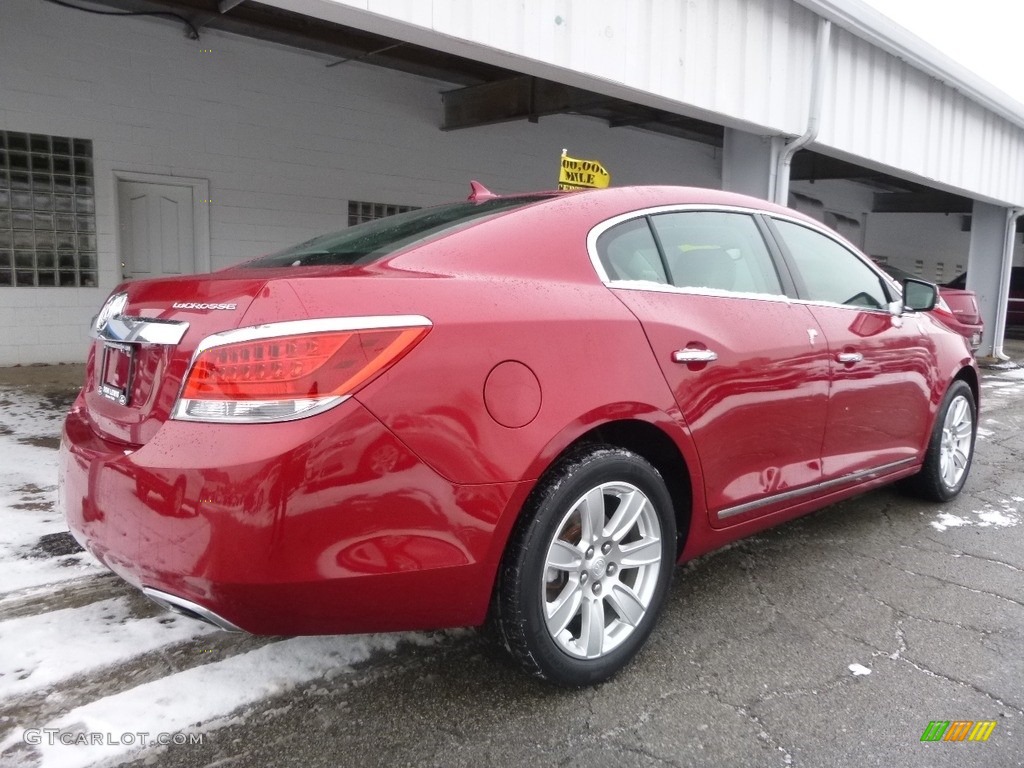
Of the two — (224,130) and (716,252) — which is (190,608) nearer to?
(716,252)

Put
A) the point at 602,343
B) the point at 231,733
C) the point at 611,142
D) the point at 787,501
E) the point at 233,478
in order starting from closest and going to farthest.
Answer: the point at 233,478
the point at 231,733
the point at 602,343
the point at 787,501
the point at 611,142

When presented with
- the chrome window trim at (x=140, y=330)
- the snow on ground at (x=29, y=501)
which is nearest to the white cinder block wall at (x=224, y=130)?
the snow on ground at (x=29, y=501)

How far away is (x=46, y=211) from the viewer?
7488mm

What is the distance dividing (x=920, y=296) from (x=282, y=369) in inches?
132

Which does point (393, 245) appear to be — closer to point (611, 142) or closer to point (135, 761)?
Answer: point (135, 761)

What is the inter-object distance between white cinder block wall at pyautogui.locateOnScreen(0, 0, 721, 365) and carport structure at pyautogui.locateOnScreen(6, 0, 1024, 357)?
14 centimetres

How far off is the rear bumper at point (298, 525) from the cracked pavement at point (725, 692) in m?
0.37

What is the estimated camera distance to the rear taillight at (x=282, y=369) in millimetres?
1810

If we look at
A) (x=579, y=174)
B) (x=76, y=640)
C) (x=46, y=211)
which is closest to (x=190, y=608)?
(x=76, y=640)

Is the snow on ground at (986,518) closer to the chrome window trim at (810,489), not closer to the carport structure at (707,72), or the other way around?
the chrome window trim at (810,489)

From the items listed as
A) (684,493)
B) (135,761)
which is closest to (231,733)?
(135,761)

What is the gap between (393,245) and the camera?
2.33m

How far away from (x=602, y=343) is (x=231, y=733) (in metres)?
1.50

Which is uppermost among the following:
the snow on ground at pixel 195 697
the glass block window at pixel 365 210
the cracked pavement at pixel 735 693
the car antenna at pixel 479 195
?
the glass block window at pixel 365 210
